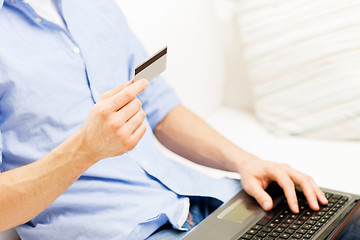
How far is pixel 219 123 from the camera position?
1.66 m

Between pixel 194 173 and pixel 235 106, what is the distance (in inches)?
22.9

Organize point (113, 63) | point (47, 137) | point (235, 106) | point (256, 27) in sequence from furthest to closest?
point (235, 106), point (256, 27), point (113, 63), point (47, 137)

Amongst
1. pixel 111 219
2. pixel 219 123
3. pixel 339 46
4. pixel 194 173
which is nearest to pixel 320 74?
pixel 339 46

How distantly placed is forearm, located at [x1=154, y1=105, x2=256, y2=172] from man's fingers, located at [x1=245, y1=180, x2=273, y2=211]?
0.09 meters

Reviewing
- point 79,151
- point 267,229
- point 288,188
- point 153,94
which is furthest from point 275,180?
point 79,151

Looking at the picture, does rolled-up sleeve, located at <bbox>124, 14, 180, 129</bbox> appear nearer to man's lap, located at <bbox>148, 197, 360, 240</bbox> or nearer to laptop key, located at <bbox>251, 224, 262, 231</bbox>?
man's lap, located at <bbox>148, 197, 360, 240</bbox>

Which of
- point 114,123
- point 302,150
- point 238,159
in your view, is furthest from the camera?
point 302,150

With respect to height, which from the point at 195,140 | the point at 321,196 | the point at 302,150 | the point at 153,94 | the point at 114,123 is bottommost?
the point at 302,150

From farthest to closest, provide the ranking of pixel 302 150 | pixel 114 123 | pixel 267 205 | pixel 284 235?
pixel 302 150 → pixel 267 205 → pixel 284 235 → pixel 114 123

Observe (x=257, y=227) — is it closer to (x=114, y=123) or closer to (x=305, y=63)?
(x=114, y=123)

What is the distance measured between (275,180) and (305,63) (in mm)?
504

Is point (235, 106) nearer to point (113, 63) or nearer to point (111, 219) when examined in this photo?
point (113, 63)

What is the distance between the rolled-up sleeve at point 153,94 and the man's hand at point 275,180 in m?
0.22

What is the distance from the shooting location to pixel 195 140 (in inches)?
48.4
